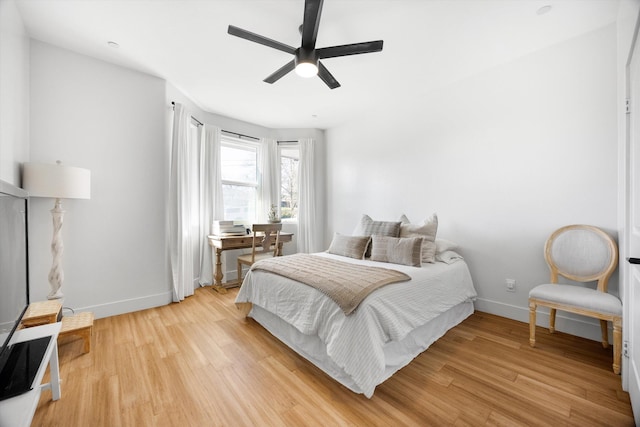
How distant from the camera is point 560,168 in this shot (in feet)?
8.06

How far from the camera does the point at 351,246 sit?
3.07 m

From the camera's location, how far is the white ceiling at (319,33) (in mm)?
1994

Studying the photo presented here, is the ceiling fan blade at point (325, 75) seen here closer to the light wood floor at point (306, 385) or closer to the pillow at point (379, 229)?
the pillow at point (379, 229)

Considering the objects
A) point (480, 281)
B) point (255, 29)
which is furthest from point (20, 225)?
point (480, 281)

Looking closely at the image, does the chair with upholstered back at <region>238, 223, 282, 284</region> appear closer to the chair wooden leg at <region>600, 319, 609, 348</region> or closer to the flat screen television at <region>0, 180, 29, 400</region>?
the flat screen television at <region>0, 180, 29, 400</region>

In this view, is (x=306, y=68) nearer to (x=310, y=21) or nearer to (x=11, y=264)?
(x=310, y=21)

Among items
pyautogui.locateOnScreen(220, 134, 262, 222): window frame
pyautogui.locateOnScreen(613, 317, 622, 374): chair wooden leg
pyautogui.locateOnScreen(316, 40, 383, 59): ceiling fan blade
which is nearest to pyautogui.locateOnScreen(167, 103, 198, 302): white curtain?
pyautogui.locateOnScreen(220, 134, 262, 222): window frame

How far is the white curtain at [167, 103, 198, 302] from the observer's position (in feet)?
10.7

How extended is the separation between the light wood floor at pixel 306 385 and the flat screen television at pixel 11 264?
0.62m

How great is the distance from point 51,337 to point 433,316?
8.35 ft

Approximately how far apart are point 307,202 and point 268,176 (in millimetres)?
836

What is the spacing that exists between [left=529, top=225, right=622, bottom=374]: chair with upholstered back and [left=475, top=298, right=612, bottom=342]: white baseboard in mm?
111

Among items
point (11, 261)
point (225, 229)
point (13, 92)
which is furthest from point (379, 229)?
point (13, 92)

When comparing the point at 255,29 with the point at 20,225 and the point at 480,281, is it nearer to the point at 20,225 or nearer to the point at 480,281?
the point at 20,225
